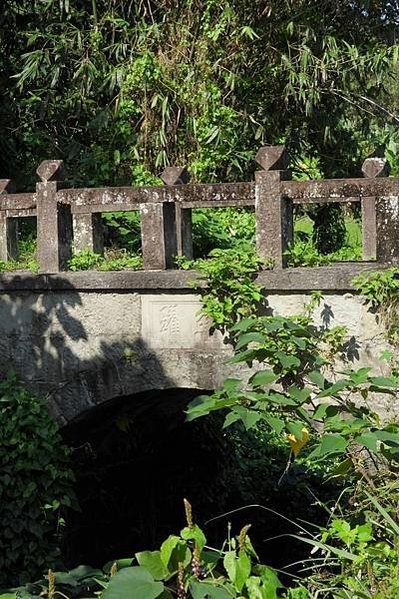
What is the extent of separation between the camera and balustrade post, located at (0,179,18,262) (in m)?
8.33

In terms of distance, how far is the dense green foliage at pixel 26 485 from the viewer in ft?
25.9

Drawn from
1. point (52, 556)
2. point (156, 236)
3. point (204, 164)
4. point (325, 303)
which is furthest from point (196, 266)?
point (204, 164)

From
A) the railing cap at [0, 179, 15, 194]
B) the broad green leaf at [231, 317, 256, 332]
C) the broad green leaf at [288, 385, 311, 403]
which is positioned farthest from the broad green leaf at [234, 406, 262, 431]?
the railing cap at [0, 179, 15, 194]

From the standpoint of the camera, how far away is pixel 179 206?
7551mm

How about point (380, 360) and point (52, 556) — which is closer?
point (380, 360)

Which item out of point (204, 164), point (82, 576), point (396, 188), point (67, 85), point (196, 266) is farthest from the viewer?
point (67, 85)

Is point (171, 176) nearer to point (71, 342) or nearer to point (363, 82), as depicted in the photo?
point (71, 342)

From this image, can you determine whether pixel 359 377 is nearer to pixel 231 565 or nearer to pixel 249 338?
pixel 249 338

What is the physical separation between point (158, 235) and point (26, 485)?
7.34 ft

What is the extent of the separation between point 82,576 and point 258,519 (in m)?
8.01

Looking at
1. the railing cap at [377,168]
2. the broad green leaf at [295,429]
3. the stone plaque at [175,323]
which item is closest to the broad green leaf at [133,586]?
the broad green leaf at [295,429]

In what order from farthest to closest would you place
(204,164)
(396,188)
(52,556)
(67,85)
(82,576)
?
(67,85)
(204,164)
(52,556)
(396,188)
(82,576)

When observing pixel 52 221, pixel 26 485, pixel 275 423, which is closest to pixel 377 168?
pixel 275 423

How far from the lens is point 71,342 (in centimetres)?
804
